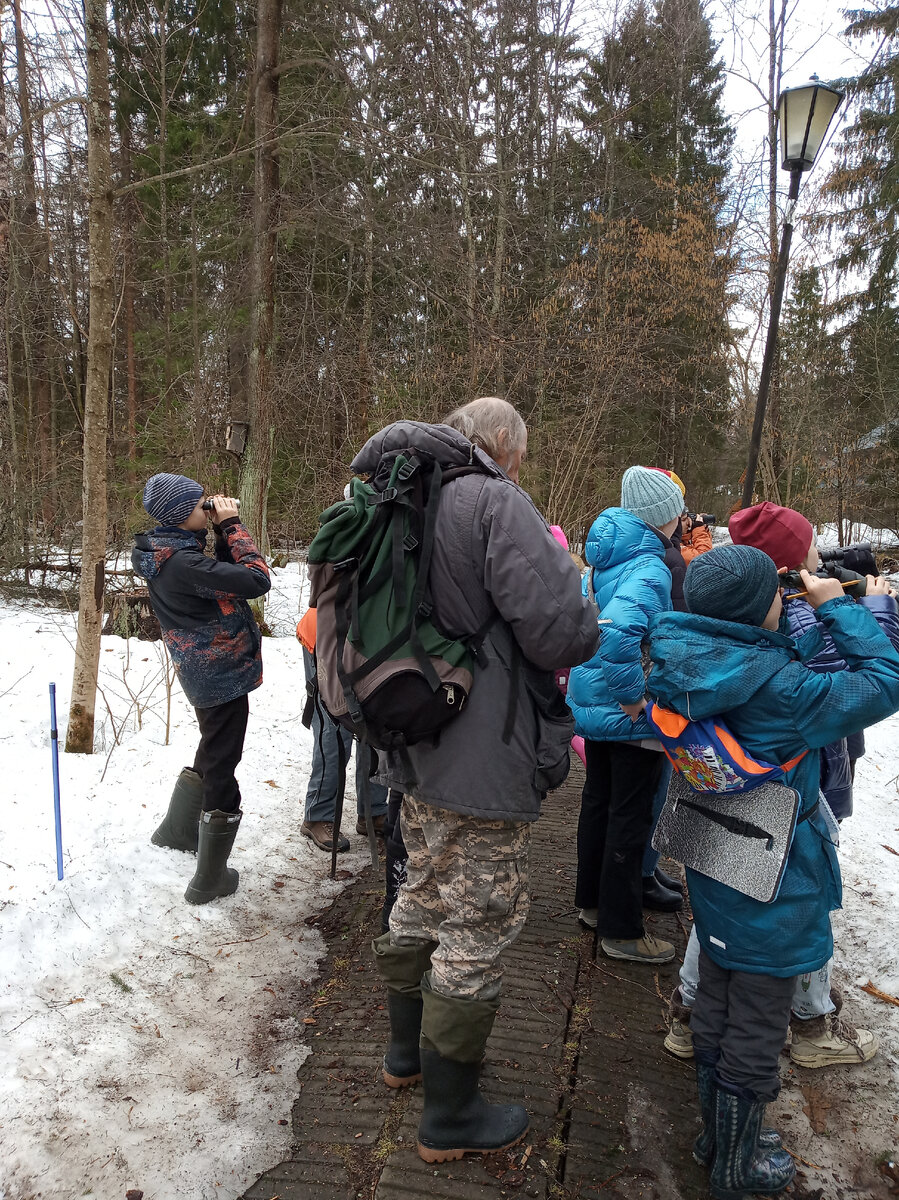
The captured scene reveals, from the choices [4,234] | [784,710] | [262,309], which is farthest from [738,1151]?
[262,309]

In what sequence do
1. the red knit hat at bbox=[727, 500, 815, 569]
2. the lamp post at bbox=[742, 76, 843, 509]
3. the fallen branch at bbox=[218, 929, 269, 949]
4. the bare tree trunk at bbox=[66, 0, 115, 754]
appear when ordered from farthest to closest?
1. the lamp post at bbox=[742, 76, 843, 509]
2. the bare tree trunk at bbox=[66, 0, 115, 754]
3. the fallen branch at bbox=[218, 929, 269, 949]
4. the red knit hat at bbox=[727, 500, 815, 569]

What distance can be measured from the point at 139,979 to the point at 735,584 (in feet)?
8.62

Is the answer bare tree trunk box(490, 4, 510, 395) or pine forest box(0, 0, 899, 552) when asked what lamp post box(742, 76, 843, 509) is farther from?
bare tree trunk box(490, 4, 510, 395)

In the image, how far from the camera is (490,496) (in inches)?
82.5

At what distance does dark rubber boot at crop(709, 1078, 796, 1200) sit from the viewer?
80.5 inches

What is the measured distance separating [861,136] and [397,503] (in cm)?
1980

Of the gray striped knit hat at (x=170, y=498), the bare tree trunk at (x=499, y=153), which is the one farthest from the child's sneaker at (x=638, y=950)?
the bare tree trunk at (x=499, y=153)

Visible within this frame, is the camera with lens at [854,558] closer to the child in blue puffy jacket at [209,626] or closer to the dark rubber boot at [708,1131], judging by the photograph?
the dark rubber boot at [708,1131]

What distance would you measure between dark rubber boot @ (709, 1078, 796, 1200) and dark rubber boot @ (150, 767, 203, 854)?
2.57 m

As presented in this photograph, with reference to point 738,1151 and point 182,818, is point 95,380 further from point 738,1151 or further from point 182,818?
point 738,1151

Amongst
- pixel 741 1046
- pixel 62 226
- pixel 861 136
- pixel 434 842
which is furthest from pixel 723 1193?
pixel 861 136

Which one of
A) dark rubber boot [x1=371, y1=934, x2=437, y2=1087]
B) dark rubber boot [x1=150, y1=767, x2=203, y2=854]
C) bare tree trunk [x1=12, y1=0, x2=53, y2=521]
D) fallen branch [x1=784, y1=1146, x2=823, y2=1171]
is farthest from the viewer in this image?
bare tree trunk [x1=12, y1=0, x2=53, y2=521]

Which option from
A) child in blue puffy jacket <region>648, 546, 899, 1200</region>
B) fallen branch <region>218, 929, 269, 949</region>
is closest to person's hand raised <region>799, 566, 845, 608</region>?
child in blue puffy jacket <region>648, 546, 899, 1200</region>

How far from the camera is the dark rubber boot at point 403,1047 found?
2.45m
